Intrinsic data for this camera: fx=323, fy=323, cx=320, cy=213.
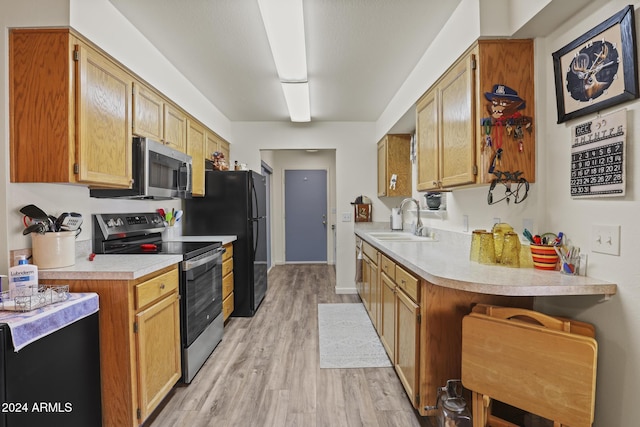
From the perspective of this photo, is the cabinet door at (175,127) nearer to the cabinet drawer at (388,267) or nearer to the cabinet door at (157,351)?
the cabinet door at (157,351)

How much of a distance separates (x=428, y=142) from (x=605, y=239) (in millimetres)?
1274

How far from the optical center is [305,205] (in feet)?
21.3

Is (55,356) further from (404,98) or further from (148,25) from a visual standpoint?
(404,98)

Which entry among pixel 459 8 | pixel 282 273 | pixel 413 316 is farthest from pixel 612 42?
pixel 282 273

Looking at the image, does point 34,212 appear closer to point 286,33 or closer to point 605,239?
point 286,33

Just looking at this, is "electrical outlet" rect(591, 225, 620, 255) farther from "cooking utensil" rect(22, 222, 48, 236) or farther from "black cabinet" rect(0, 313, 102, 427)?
"cooking utensil" rect(22, 222, 48, 236)

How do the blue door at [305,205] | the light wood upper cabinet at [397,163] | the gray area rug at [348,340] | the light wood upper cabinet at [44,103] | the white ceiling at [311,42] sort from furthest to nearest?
the blue door at [305,205] → the light wood upper cabinet at [397,163] → the gray area rug at [348,340] → the white ceiling at [311,42] → the light wood upper cabinet at [44,103]

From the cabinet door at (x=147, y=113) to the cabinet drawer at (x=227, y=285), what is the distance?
55.2 inches

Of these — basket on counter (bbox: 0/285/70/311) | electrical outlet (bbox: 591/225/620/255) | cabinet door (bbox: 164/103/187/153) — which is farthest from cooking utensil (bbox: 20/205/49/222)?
electrical outlet (bbox: 591/225/620/255)

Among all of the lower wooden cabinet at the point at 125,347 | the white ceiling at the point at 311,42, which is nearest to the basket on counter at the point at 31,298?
the lower wooden cabinet at the point at 125,347

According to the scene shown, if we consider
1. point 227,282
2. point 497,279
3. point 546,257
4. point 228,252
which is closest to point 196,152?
point 228,252

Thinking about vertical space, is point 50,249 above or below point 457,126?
below

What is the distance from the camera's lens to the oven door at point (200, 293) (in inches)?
83.5

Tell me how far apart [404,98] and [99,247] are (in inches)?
107
